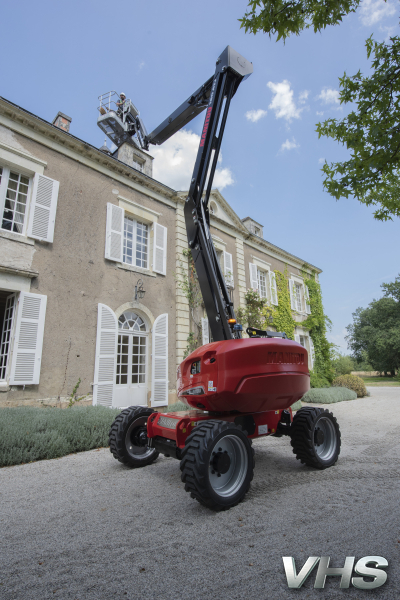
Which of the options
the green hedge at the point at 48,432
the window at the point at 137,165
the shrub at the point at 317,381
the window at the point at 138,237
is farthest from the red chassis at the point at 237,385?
the shrub at the point at 317,381

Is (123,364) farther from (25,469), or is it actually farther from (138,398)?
(25,469)

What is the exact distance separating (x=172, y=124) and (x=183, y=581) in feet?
18.6

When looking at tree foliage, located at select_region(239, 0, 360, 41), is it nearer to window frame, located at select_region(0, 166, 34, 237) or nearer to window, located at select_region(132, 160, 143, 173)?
window frame, located at select_region(0, 166, 34, 237)

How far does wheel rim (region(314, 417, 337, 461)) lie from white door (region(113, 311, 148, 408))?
17.6 feet

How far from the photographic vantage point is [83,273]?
760cm

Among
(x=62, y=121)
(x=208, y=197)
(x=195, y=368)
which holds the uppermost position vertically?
(x=62, y=121)

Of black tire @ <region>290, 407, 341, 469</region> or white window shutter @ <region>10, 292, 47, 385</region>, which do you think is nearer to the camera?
black tire @ <region>290, 407, 341, 469</region>

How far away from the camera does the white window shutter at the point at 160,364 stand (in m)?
8.42

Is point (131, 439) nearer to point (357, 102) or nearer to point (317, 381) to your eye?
point (357, 102)

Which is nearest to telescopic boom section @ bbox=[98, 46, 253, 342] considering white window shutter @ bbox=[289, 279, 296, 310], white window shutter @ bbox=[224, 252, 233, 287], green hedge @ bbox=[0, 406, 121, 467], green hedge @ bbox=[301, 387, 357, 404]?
green hedge @ bbox=[0, 406, 121, 467]

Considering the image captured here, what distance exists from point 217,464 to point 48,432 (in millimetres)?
3085

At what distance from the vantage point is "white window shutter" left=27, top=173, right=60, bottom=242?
6.92m

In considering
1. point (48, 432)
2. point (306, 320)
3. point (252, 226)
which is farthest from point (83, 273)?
point (306, 320)

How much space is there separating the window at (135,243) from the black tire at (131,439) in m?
5.82
